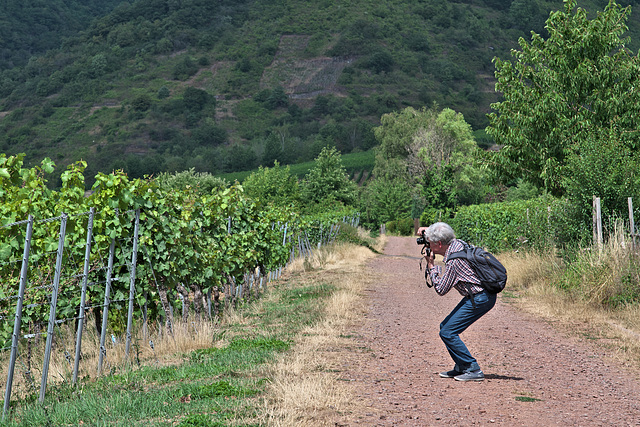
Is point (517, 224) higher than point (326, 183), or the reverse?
point (517, 224)

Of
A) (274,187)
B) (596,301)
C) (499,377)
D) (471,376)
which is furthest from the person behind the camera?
(274,187)

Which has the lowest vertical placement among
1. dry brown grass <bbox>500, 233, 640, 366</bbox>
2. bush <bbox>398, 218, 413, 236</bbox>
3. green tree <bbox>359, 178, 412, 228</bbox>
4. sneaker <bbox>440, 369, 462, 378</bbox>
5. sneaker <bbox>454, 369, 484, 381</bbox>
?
bush <bbox>398, 218, 413, 236</bbox>

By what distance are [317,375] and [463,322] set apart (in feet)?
5.19

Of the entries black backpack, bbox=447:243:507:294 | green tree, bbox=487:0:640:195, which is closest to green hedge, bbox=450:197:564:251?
green tree, bbox=487:0:640:195

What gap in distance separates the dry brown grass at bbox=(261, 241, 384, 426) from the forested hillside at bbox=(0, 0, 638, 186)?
98.0 meters

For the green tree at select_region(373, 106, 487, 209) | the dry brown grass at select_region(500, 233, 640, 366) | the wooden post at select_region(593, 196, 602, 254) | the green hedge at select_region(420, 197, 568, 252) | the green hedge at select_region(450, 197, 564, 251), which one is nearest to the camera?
the dry brown grass at select_region(500, 233, 640, 366)

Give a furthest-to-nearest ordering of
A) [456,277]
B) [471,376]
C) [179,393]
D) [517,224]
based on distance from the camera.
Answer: [517,224] < [471,376] < [456,277] < [179,393]

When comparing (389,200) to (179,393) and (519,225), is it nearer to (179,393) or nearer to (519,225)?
(519,225)

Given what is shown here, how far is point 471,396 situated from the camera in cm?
583

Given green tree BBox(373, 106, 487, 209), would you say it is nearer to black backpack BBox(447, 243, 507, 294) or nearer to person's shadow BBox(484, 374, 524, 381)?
person's shadow BBox(484, 374, 524, 381)

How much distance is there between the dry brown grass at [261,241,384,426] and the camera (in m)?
5.11

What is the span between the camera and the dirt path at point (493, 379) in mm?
5254

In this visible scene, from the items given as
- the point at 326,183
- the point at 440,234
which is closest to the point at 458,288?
the point at 440,234

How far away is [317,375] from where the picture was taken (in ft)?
20.9
